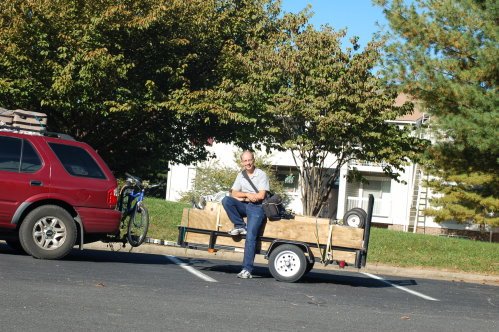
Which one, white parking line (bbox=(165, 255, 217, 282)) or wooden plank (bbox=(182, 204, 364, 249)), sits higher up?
wooden plank (bbox=(182, 204, 364, 249))

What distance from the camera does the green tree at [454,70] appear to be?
2070cm

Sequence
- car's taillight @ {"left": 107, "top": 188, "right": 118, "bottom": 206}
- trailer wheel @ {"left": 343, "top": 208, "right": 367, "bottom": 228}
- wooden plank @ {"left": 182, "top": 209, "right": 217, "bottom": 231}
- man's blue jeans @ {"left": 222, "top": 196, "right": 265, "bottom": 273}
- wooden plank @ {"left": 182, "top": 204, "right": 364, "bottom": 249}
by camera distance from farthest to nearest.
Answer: trailer wheel @ {"left": 343, "top": 208, "right": 367, "bottom": 228}, car's taillight @ {"left": 107, "top": 188, "right": 118, "bottom": 206}, wooden plank @ {"left": 182, "top": 209, "right": 217, "bottom": 231}, wooden plank @ {"left": 182, "top": 204, "right": 364, "bottom": 249}, man's blue jeans @ {"left": 222, "top": 196, "right": 265, "bottom": 273}

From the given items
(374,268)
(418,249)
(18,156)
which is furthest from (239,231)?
(418,249)

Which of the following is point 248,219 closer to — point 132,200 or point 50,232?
point 132,200

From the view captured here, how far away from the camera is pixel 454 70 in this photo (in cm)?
Result: 2173

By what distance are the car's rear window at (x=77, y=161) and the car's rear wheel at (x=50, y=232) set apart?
659 millimetres

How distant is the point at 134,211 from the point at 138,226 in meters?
0.25

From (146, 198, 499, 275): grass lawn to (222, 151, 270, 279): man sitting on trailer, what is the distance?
23.1 ft

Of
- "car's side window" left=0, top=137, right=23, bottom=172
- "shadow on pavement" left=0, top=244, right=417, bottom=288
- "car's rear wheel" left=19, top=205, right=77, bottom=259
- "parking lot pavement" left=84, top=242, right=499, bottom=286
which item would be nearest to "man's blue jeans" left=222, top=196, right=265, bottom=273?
"shadow on pavement" left=0, top=244, right=417, bottom=288

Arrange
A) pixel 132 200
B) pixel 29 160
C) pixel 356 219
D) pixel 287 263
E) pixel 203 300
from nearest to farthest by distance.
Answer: pixel 203 300
pixel 287 263
pixel 29 160
pixel 356 219
pixel 132 200

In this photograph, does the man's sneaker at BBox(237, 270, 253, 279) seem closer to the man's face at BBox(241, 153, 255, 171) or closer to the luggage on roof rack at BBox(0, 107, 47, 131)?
the man's face at BBox(241, 153, 255, 171)

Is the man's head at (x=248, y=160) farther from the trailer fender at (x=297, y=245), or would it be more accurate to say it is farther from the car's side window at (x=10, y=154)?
the car's side window at (x=10, y=154)

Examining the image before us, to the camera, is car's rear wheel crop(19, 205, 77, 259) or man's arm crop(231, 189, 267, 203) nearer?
man's arm crop(231, 189, 267, 203)

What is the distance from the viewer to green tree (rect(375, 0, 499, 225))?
2070 cm
